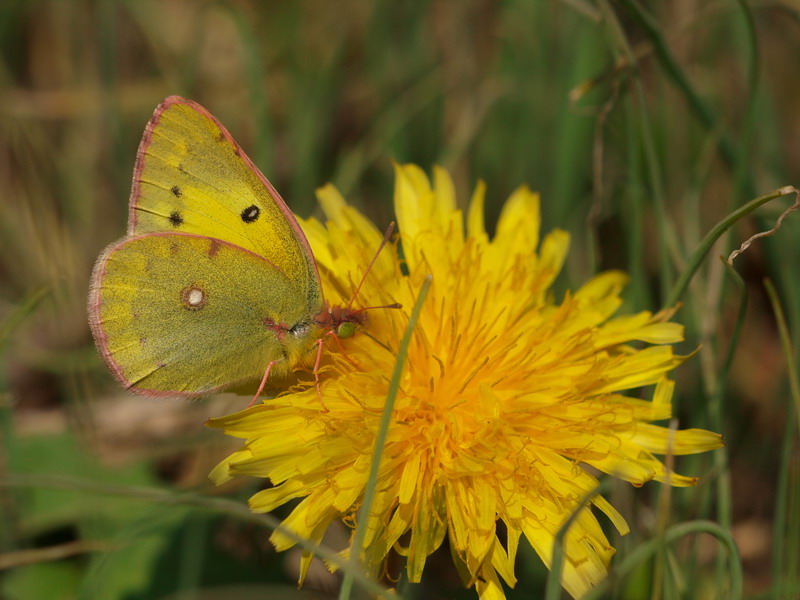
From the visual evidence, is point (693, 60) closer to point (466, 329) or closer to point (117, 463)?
point (466, 329)

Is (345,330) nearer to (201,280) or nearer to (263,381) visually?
(263,381)

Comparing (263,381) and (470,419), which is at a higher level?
(470,419)

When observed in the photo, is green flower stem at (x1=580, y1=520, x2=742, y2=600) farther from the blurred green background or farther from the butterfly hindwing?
the butterfly hindwing

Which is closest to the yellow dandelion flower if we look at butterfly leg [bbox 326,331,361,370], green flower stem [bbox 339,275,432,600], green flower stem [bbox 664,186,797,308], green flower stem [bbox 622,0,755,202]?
butterfly leg [bbox 326,331,361,370]

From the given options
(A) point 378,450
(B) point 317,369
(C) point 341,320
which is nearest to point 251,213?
(C) point 341,320

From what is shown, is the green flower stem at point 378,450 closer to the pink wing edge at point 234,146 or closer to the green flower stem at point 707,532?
the green flower stem at point 707,532

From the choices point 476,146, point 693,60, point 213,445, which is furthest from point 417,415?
point 693,60
